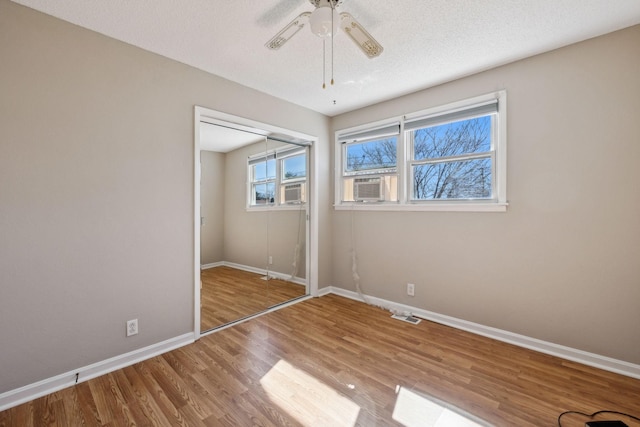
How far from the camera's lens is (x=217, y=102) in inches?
106

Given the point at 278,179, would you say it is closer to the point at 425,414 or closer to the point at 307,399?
the point at 307,399

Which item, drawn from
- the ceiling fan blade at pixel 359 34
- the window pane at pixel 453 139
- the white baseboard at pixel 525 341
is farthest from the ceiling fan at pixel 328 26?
the white baseboard at pixel 525 341

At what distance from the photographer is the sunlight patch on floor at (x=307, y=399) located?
63.6 inches

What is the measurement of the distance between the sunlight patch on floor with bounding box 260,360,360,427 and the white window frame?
1962 mm

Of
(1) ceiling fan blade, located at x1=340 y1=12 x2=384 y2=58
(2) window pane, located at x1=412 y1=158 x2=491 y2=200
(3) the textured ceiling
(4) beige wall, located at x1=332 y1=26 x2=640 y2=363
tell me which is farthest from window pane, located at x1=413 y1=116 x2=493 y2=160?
(1) ceiling fan blade, located at x1=340 y1=12 x2=384 y2=58

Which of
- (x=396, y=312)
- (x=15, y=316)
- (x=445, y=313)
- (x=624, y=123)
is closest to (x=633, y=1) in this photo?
(x=624, y=123)

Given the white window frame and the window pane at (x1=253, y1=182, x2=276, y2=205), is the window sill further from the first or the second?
the window pane at (x1=253, y1=182, x2=276, y2=205)

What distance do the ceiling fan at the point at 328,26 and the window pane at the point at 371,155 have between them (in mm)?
1789

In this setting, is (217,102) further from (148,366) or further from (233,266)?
(148,366)

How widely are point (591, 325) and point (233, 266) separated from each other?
11.2 feet

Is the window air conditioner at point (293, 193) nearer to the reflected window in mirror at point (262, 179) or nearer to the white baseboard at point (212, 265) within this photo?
the reflected window in mirror at point (262, 179)

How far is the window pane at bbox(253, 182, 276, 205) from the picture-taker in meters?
3.50

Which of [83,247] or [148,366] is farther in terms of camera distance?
[148,366]

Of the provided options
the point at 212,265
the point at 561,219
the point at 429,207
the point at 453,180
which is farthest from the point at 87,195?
the point at 561,219
